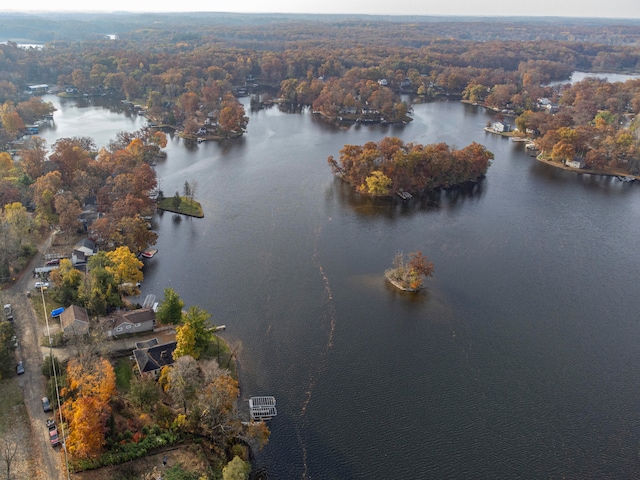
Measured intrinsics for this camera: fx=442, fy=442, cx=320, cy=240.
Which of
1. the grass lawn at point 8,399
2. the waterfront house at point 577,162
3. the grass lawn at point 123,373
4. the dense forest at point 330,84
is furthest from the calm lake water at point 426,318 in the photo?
the dense forest at point 330,84

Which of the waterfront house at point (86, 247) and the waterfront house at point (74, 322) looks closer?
the waterfront house at point (74, 322)

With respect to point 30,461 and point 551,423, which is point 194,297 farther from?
point 551,423

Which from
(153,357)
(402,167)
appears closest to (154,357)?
(153,357)

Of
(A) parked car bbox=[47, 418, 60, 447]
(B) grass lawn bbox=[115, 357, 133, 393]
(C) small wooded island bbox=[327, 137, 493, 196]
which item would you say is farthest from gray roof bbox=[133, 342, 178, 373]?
(C) small wooded island bbox=[327, 137, 493, 196]

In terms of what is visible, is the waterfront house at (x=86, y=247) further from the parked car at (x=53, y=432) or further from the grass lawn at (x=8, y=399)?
the parked car at (x=53, y=432)

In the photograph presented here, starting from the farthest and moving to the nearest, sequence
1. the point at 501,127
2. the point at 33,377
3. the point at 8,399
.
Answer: the point at 501,127 < the point at 33,377 < the point at 8,399

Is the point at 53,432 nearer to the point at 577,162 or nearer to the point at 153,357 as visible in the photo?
the point at 153,357

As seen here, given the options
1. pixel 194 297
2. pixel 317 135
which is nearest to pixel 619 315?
pixel 194 297
